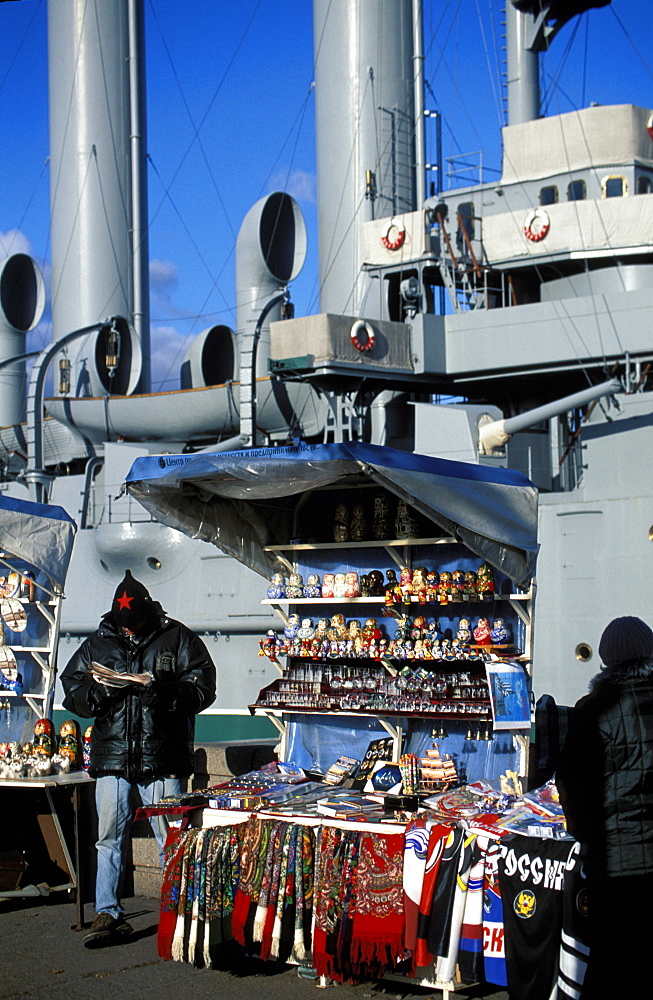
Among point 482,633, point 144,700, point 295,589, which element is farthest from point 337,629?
point 144,700

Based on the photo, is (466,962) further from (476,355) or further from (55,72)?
(55,72)

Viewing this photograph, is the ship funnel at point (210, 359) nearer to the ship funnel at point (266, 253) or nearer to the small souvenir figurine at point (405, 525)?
the ship funnel at point (266, 253)

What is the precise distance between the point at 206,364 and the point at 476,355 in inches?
284

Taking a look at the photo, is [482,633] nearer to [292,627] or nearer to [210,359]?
[292,627]

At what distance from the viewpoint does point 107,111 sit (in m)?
28.1

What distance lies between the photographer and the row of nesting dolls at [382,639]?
6736mm

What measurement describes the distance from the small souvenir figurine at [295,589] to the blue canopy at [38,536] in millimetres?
1663

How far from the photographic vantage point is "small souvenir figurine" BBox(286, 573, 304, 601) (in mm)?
7523

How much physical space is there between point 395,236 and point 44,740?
15582 millimetres

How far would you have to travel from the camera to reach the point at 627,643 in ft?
12.9

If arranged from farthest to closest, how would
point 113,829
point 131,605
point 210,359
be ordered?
point 210,359 < point 131,605 < point 113,829

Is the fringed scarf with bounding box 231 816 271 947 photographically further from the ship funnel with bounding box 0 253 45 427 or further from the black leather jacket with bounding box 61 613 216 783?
the ship funnel with bounding box 0 253 45 427

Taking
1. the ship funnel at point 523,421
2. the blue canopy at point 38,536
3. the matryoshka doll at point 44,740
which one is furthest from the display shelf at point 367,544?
the ship funnel at point 523,421

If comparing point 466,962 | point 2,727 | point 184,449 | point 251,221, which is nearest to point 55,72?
point 251,221
